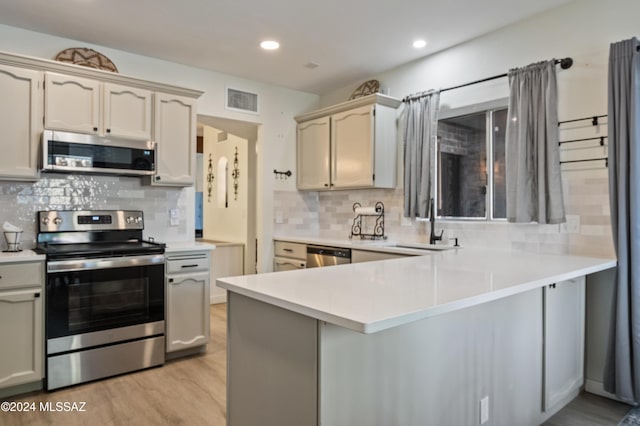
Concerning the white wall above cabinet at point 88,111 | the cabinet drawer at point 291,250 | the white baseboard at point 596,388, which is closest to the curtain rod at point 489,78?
the cabinet drawer at point 291,250

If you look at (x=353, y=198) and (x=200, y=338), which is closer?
(x=200, y=338)

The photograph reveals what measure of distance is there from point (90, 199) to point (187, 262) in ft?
3.28

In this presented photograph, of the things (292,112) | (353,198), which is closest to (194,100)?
(292,112)

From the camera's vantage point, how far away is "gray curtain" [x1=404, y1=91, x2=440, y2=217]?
370cm

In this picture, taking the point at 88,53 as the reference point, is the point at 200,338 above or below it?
below

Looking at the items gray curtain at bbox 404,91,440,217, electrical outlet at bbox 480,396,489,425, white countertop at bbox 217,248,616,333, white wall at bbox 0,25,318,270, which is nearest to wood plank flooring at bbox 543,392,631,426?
electrical outlet at bbox 480,396,489,425

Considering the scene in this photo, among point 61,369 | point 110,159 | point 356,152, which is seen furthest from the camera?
point 356,152

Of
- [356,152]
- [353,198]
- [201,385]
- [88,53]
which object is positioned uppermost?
[88,53]

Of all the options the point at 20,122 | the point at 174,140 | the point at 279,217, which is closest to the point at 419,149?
the point at 279,217

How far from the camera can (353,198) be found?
4.62 m

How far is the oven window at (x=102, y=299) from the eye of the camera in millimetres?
2752

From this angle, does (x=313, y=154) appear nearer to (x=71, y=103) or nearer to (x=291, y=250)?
(x=291, y=250)

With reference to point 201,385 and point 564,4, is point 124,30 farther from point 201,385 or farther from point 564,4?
point 564,4

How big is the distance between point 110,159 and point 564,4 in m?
3.58
